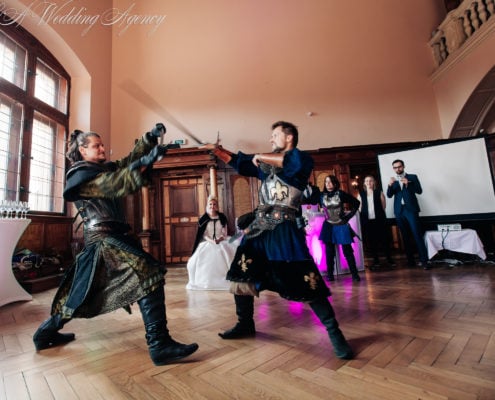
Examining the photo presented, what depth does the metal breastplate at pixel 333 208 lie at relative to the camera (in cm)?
372

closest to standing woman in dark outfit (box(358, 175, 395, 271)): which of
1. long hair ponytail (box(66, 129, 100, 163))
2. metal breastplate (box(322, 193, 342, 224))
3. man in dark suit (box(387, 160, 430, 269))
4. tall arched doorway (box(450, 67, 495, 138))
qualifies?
man in dark suit (box(387, 160, 430, 269))

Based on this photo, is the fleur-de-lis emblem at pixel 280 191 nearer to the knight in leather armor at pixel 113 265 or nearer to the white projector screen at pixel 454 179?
the knight in leather armor at pixel 113 265

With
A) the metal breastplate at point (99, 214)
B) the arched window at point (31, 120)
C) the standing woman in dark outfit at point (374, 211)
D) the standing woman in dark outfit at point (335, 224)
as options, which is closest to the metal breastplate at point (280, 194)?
the metal breastplate at point (99, 214)

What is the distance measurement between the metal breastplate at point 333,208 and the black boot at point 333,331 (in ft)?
8.03

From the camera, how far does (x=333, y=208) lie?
376 cm

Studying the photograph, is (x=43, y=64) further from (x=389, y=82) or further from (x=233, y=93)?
(x=389, y=82)

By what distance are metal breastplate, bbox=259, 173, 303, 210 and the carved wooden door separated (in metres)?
4.96

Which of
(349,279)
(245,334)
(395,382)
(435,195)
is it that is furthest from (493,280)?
(245,334)

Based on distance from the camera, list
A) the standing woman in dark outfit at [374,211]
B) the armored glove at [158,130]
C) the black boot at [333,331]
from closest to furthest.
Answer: the black boot at [333,331], the armored glove at [158,130], the standing woman in dark outfit at [374,211]

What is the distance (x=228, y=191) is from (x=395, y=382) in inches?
217

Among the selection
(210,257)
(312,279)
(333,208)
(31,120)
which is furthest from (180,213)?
(312,279)

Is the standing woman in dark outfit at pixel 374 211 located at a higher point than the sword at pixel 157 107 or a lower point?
lower

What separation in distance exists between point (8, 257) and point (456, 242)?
604 cm

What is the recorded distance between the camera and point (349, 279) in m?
3.61
